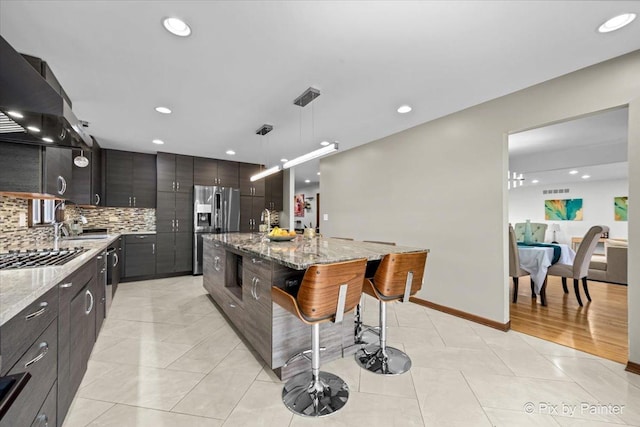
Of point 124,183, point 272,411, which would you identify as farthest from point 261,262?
point 124,183

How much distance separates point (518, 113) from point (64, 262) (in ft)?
13.0

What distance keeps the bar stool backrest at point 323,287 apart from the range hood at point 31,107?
169cm

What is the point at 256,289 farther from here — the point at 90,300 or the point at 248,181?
the point at 248,181

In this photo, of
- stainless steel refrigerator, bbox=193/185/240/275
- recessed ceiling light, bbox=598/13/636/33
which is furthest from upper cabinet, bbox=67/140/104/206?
recessed ceiling light, bbox=598/13/636/33

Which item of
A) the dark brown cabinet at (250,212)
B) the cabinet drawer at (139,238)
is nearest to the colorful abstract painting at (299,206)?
the dark brown cabinet at (250,212)

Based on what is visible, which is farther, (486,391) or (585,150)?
(585,150)

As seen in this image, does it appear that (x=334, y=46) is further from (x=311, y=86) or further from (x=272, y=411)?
(x=272, y=411)

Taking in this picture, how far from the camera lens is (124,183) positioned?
4.89 meters

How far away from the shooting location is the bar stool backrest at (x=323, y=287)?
1.52 m

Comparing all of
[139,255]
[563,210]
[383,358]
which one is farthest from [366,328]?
[563,210]

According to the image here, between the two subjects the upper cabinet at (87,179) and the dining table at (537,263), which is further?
the upper cabinet at (87,179)

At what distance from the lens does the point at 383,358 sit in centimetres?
215

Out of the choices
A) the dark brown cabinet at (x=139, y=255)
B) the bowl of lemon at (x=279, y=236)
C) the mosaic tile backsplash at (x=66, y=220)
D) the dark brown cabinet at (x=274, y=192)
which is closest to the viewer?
the mosaic tile backsplash at (x=66, y=220)

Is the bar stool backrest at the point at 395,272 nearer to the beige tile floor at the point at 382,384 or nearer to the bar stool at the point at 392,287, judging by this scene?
the bar stool at the point at 392,287
